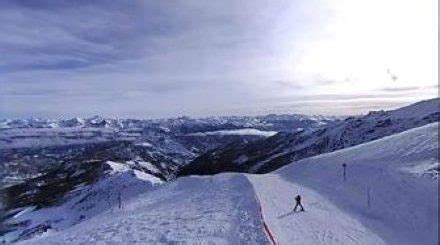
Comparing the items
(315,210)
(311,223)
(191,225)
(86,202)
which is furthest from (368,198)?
(86,202)

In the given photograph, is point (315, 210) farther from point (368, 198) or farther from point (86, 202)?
point (86, 202)

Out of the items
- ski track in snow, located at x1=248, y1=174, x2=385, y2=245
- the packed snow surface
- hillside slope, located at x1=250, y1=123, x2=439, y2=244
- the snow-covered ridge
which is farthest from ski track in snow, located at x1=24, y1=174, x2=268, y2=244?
the snow-covered ridge

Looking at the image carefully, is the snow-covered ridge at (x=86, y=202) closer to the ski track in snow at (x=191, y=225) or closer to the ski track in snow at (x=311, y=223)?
the ski track in snow at (x=191, y=225)

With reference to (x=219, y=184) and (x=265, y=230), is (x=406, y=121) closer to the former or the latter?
(x=219, y=184)

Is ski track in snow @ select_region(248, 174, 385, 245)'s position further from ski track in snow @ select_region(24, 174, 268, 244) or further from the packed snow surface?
ski track in snow @ select_region(24, 174, 268, 244)

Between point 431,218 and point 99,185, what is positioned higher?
point 431,218

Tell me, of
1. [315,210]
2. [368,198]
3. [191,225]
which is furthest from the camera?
[368,198]

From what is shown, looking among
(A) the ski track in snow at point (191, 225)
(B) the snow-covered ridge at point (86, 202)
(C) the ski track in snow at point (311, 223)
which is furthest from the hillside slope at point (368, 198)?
(B) the snow-covered ridge at point (86, 202)

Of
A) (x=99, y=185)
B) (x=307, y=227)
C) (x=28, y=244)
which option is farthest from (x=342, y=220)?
(x=99, y=185)
